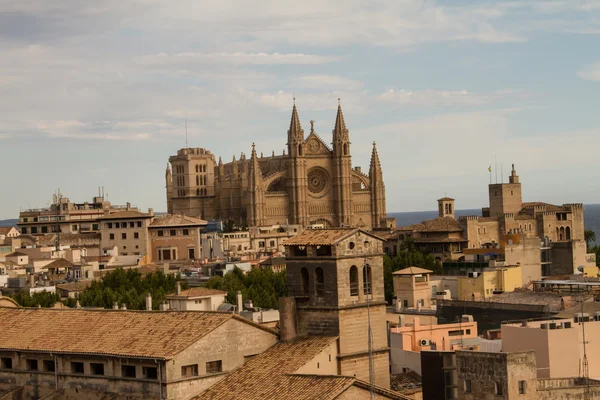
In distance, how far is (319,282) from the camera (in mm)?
41125

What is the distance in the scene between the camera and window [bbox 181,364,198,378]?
39000 mm

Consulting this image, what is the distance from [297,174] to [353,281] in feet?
447

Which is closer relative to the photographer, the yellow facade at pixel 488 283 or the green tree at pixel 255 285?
the yellow facade at pixel 488 283

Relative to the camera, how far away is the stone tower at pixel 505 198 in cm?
14288

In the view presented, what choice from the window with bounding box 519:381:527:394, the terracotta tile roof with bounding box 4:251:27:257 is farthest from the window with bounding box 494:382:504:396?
the terracotta tile roof with bounding box 4:251:27:257

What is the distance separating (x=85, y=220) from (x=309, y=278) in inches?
4302

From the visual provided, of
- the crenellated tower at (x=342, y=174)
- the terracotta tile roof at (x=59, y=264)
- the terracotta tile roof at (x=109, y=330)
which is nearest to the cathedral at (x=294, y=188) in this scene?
the crenellated tower at (x=342, y=174)

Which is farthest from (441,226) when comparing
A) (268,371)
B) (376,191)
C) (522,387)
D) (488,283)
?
(522,387)

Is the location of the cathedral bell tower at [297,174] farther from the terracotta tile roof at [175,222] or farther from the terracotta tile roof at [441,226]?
the terracotta tile roof at [441,226]

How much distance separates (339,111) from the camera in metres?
185

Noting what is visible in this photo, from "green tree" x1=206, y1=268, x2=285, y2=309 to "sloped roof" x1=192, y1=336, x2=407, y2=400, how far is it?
117ft

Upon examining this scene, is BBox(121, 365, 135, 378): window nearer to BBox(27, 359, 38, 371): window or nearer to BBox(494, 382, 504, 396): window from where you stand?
BBox(27, 359, 38, 371): window

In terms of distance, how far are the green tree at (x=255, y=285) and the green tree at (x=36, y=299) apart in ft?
30.6

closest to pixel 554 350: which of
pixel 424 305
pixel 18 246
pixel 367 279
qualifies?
pixel 367 279
